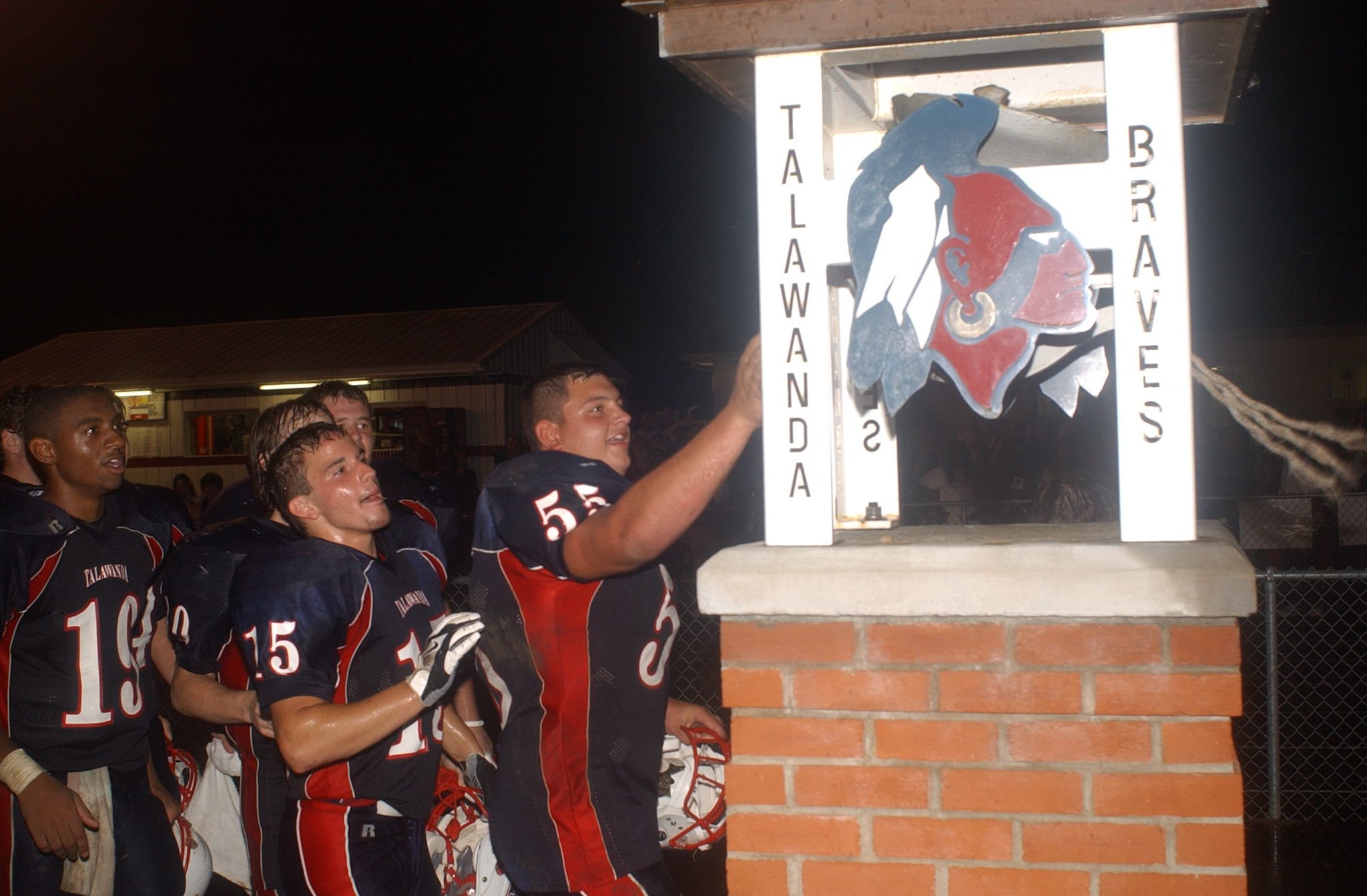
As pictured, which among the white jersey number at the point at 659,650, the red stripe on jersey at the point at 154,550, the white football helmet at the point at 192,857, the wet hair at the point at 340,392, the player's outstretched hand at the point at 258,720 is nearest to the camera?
the white jersey number at the point at 659,650

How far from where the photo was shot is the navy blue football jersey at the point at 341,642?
2.97 m

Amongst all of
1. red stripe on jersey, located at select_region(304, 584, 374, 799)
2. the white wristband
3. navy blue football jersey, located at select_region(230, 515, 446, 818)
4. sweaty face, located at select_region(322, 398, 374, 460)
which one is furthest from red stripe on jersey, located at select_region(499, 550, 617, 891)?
the white wristband

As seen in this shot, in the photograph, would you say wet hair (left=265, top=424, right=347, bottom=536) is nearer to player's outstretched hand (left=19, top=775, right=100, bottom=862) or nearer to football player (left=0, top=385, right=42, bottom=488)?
player's outstretched hand (left=19, top=775, right=100, bottom=862)

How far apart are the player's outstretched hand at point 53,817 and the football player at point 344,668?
106cm

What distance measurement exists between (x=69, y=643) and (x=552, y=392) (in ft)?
7.00

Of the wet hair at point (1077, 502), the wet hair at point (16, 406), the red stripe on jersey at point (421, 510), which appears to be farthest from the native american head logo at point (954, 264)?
the wet hair at point (16, 406)

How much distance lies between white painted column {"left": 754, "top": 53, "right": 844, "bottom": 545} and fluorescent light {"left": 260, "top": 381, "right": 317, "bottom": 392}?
729 inches

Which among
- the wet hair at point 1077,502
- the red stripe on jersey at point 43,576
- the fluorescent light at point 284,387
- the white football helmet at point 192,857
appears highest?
the fluorescent light at point 284,387

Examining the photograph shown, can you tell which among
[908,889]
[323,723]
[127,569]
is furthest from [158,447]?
[908,889]

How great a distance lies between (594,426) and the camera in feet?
10.9

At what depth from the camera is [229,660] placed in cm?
367

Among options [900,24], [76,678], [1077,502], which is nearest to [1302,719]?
[1077,502]

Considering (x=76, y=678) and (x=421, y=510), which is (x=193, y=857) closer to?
(x=76, y=678)

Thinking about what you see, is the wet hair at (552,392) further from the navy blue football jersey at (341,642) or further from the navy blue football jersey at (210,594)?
the navy blue football jersey at (210,594)
